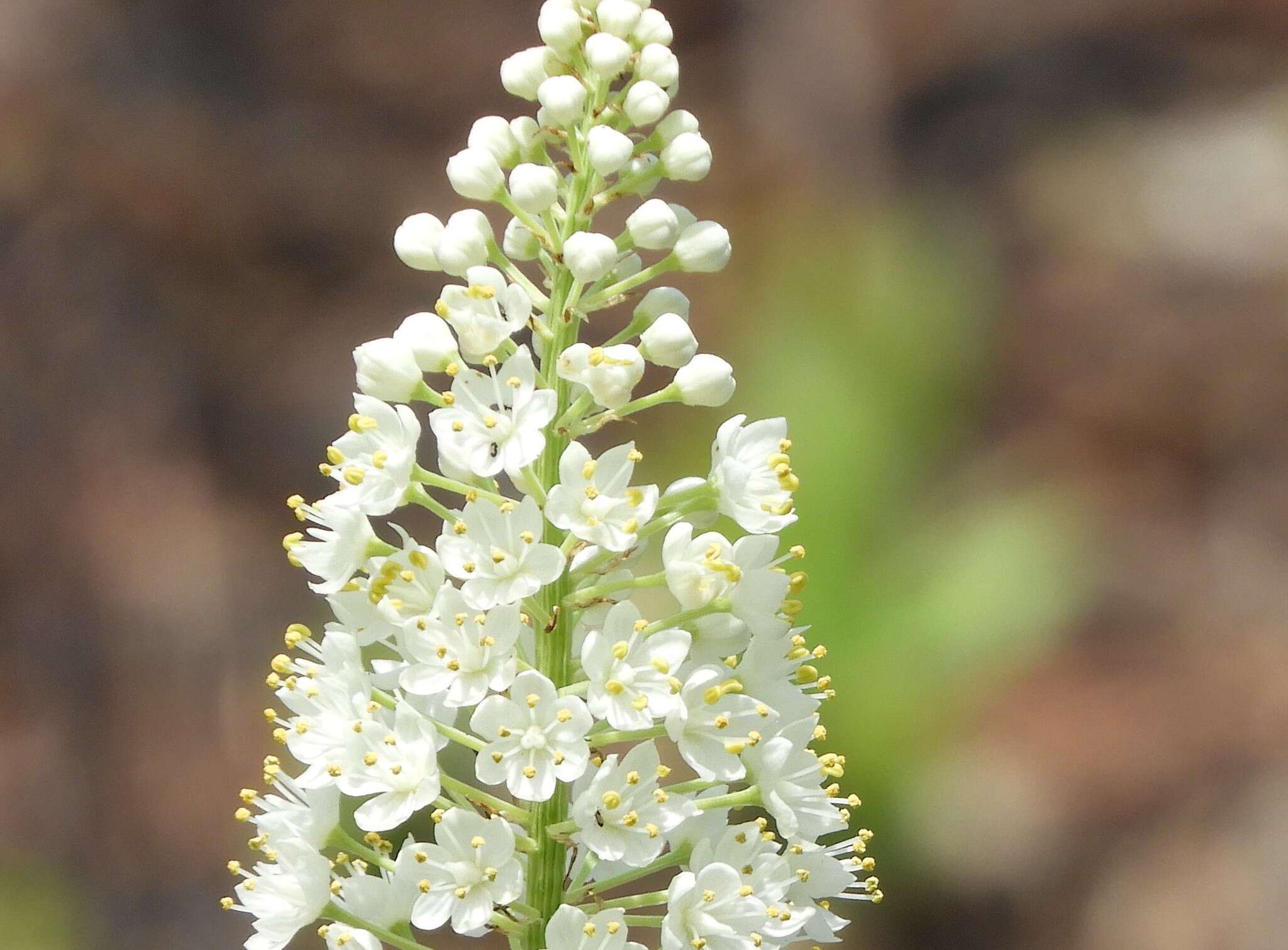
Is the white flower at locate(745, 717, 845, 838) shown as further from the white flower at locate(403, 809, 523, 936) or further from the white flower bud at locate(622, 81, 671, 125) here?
the white flower bud at locate(622, 81, 671, 125)

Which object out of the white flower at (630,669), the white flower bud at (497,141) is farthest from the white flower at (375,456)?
the white flower bud at (497,141)

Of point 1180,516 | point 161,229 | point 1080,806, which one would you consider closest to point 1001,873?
point 1080,806

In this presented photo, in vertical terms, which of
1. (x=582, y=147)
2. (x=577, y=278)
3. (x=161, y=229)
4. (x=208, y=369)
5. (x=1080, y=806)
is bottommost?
(x=577, y=278)

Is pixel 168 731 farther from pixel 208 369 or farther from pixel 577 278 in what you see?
pixel 577 278

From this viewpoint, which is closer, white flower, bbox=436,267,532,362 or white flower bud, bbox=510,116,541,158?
white flower, bbox=436,267,532,362

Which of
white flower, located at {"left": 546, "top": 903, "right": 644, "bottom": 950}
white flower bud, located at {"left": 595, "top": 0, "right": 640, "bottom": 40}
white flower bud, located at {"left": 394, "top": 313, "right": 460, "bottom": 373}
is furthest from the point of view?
white flower bud, located at {"left": 595, "top": 0, "right": 640, "bottom": 40}

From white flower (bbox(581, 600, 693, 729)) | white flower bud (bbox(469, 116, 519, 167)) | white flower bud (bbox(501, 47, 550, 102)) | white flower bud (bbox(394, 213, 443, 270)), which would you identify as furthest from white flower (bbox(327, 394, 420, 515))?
white flower bud (bbox(501, 47, 550, 102))
